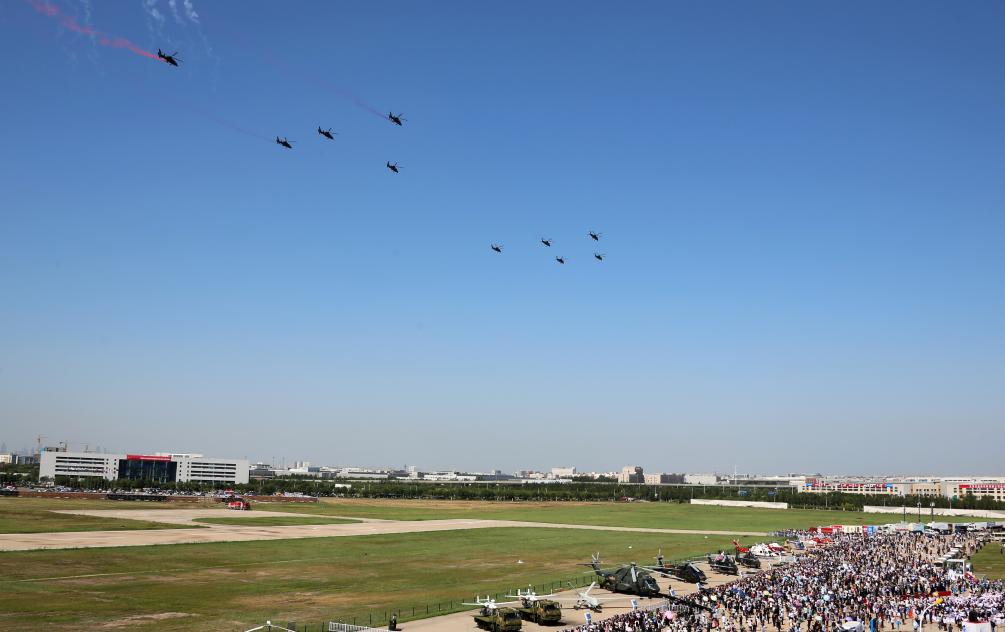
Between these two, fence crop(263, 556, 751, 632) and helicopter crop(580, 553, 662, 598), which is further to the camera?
helicopter crop(580, 553, 662, 598)

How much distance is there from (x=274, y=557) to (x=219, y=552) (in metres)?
6.77

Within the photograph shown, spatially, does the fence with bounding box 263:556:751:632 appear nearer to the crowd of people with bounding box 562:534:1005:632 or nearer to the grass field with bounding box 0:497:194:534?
the crowd of people with bounding box 562:534:1005:632

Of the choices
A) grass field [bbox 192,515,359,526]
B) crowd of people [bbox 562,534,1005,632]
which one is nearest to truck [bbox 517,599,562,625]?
crowd of people [bbox 562,534,1005,632]

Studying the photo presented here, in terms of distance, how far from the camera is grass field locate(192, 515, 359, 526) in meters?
113

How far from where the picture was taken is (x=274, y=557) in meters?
72.3

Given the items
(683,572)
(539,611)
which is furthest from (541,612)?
(683,572)

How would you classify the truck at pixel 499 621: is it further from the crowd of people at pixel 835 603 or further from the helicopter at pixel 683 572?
the helicopter at pixel 683 572

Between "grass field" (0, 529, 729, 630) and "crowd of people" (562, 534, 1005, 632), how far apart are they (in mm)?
13862

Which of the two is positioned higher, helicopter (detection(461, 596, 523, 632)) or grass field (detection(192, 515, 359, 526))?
helicopter (detection(461, 596, 523, 632))

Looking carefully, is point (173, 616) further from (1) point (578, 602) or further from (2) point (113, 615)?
(1) point (578, 602)

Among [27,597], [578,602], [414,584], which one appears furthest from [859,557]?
[27,597]

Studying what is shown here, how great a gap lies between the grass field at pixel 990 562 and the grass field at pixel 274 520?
84.8m

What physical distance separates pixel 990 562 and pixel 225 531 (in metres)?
86.6

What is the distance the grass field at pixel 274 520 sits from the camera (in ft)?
370
